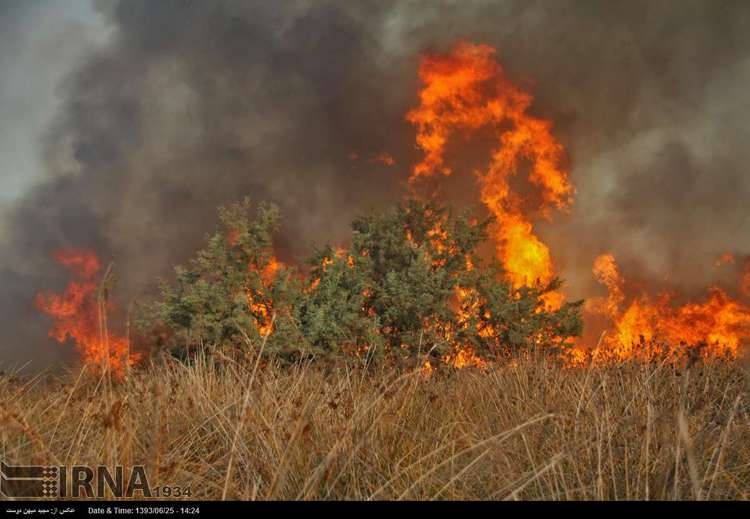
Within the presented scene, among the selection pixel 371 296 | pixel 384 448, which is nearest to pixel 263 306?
pixel 371 296

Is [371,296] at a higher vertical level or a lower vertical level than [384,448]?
higher

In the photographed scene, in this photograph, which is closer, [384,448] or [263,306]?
[384,448]

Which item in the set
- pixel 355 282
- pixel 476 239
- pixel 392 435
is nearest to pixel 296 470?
pixel 392 435

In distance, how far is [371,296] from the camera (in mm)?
25062

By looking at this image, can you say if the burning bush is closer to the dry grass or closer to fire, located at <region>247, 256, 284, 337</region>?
fire, located at <region>247, 256, 284, 337</region>

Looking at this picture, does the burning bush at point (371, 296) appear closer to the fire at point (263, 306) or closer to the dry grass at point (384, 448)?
the fire at point (263, 306)

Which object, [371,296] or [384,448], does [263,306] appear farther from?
[384,448]

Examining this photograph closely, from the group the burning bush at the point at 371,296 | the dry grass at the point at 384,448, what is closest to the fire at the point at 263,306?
the burning bush at the point at 371,296

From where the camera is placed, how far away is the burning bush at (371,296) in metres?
20.9

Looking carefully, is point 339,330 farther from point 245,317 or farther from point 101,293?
point 101,293

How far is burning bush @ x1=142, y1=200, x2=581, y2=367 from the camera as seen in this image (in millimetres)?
20875

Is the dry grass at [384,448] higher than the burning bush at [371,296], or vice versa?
the burning bush at [371,296]

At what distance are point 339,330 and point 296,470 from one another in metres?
16.4
